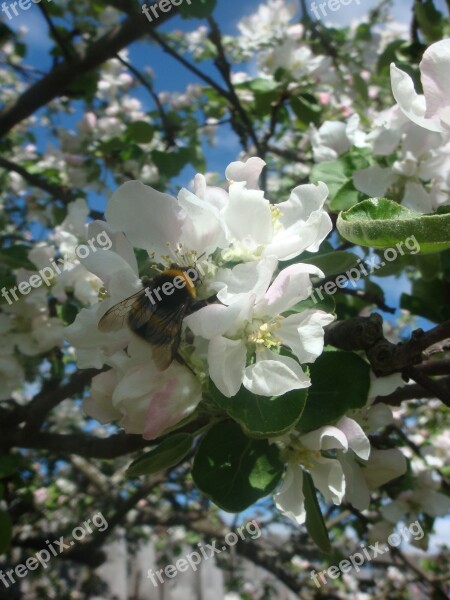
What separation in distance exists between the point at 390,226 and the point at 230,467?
1.68 feet

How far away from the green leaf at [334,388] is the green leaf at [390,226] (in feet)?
1.02

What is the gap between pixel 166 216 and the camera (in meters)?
0.86

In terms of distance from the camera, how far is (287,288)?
31.3 inches

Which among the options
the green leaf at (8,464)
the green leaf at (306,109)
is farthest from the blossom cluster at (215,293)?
the green leaf at (306,109)

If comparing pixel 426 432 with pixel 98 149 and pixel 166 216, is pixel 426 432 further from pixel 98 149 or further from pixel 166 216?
pixel 166 216

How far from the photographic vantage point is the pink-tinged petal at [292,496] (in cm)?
95

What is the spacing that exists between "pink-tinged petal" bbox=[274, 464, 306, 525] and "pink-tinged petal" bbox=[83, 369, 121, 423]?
30cm

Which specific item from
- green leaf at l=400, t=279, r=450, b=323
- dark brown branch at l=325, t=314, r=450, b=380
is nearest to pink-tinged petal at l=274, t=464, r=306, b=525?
dark brown branch at l=325, t=314, r=450, b=380

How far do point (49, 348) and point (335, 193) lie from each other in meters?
0.92

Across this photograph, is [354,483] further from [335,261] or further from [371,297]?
[371,297]

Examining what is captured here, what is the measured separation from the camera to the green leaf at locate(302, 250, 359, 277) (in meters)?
0.91

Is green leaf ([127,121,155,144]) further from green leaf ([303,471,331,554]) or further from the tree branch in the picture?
Result: green leaf ([303,471,331,554])

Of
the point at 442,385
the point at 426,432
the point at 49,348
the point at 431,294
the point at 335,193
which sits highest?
the point at 335,193

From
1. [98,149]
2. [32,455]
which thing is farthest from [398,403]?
[32,455]
